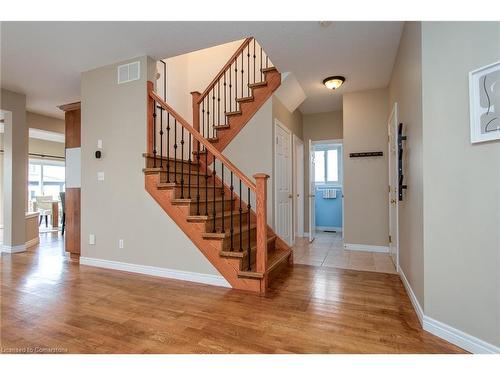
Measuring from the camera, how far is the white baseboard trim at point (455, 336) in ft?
5.18

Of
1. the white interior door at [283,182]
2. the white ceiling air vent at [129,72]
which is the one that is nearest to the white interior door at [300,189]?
the white interior door at [283,182]

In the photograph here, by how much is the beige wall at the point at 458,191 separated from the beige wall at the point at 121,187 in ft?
7.59

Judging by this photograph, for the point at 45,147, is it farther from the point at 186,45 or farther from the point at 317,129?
the point at 317,129

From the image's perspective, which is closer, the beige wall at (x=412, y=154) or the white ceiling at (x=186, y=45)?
the beige wall at (x=412, y=154)

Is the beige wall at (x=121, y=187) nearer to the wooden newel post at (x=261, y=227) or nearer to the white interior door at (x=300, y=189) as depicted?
the wooden newel post at (x=261, y=227)

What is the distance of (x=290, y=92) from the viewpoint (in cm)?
424

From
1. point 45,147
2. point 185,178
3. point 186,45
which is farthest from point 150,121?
point 45,147

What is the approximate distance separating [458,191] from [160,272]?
3.04 metres

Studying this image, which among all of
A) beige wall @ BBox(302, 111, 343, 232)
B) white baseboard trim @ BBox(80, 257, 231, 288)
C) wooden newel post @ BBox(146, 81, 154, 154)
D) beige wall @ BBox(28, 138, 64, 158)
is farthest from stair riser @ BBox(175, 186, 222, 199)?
beige wall @ BBox(28, 138, 64, 158)

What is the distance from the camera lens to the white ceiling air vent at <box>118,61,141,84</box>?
3.39 meters

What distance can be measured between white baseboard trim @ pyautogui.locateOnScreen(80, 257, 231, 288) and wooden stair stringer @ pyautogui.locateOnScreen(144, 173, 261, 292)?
13cm

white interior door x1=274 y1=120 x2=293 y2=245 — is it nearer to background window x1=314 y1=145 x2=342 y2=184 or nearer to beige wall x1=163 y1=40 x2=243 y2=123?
beige wall x1=163 y1=40 x2=243 y2=123
